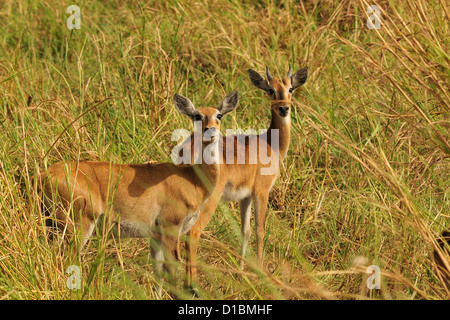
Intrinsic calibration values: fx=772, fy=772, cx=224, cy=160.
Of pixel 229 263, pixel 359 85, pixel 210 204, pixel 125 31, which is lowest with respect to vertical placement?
pixel 229 263

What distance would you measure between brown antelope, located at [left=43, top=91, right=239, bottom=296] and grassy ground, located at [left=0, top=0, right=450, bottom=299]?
0.69ft

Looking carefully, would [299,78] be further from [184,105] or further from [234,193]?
[184,105]

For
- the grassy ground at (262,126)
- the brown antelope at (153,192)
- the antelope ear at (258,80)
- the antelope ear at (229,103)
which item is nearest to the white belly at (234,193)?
the grassy ground at (262,126)

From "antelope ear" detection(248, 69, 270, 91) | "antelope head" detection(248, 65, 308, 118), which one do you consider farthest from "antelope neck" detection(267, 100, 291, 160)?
"antelope ear" detection(248, 69, 270, 91)

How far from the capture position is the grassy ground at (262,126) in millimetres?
4488

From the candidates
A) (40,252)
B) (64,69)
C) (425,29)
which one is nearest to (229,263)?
(40,252)

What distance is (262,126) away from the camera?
23.9ft

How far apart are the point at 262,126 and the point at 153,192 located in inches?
78.5

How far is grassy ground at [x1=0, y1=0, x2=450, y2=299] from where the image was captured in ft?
14.7

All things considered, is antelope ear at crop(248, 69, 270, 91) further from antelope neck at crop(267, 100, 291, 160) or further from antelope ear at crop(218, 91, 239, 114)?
antelope ear at crop(218, 91, 239, 114)

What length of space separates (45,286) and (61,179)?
39.9 inches

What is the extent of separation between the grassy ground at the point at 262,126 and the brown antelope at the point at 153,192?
0.21 metres

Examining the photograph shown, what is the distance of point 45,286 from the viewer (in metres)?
4.36
